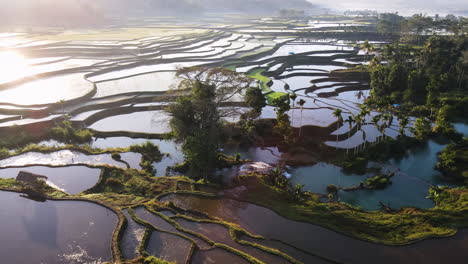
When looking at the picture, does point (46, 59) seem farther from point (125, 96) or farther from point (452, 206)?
point (452, 206)

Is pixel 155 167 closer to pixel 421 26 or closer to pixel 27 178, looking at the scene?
pixel 27 178

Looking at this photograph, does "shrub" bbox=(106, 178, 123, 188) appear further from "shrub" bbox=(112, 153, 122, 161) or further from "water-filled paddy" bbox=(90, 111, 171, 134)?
"water-filled paddy" bbox=(90, 111, 171, 134)

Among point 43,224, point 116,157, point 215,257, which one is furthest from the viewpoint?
point 116,157

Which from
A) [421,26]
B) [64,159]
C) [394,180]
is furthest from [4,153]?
[421,26]

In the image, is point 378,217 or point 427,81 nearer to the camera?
point 378,217

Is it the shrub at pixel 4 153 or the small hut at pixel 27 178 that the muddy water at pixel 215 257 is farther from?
the shrub at pixel 4 153

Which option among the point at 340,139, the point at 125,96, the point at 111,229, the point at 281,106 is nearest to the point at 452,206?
the point at 340,139

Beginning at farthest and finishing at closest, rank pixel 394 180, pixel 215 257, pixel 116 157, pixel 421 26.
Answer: pixel 421 26, pixel 116 157, pixel 394 180, pixel 215 257

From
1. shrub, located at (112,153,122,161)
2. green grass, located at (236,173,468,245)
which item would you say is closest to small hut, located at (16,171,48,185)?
shrub, located at (112,153,122,161)

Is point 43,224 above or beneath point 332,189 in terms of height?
above
